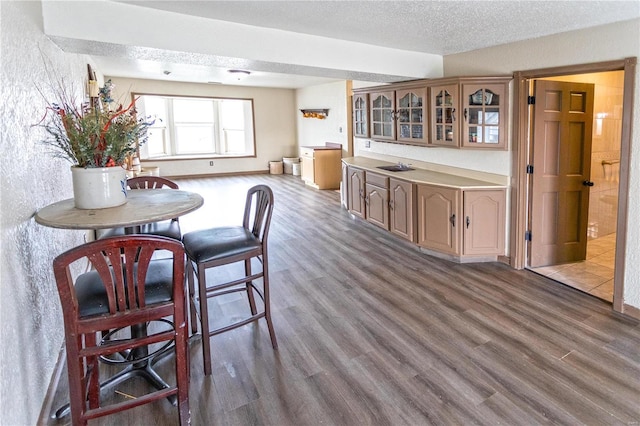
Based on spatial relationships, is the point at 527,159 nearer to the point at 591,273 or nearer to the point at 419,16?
the point at 591,273

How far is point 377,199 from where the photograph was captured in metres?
5.08

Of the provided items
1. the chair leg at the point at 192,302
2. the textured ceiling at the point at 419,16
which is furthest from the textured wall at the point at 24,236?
the textured ceiling at the point at 419,16

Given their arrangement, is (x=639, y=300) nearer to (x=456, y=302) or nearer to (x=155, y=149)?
(x=456, y=302)

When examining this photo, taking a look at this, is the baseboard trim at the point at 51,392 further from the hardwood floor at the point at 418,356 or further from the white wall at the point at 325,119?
the white wall at the point at 325,119

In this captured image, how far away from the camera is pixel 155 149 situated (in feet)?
33.4

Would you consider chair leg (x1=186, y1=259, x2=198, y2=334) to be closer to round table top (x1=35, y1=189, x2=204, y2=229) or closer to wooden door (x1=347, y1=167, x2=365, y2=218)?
round table top (x1=35, y1=189, x2=204, y2=229)

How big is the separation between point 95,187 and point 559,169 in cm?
391

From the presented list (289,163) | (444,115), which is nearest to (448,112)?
(444,115)

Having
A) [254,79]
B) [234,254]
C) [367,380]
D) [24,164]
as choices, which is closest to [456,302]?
[367,380]

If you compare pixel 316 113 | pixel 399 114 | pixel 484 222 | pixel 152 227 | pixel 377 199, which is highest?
pixel 316 113

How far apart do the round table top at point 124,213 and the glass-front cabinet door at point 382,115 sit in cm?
337

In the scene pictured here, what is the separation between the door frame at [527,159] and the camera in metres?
2.88

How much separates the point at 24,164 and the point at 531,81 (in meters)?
A: 3.95

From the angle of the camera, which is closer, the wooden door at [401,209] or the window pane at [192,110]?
the wooden door at [401,209]
